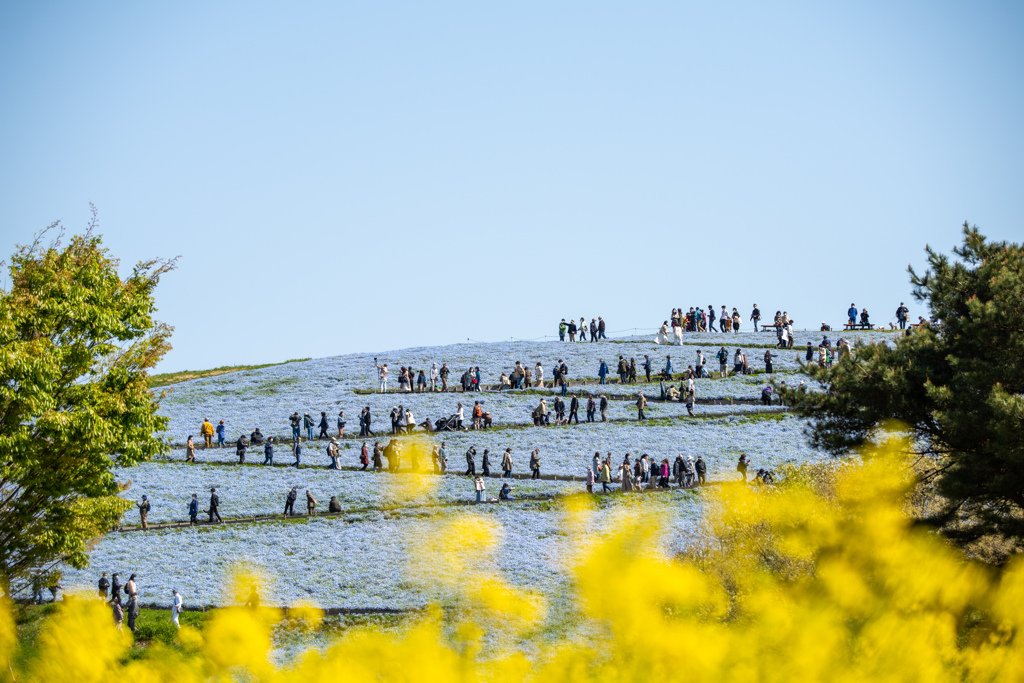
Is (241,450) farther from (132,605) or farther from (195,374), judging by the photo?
(195,374)

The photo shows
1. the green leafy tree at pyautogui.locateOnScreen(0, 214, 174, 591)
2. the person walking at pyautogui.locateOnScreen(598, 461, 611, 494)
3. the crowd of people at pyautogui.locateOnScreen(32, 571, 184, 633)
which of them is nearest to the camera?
the green leafy tree at pyautogui.locateOnScreen(0, 214, 174, 591)

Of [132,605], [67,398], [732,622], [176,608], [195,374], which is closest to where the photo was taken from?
[732,622]

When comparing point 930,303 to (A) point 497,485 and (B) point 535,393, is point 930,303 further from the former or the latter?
(B) point 535,393

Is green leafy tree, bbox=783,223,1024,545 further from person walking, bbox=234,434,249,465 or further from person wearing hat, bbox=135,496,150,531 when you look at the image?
person walking, bbox=234,434,249,465

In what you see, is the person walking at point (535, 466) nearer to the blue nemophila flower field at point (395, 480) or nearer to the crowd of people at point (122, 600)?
the blue nemophila flower field at point (395, 480)

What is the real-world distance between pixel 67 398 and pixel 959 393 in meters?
21.5

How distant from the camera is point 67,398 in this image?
23406 mm

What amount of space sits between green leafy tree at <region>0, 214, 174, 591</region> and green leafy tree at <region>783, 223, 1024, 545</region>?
17478mm

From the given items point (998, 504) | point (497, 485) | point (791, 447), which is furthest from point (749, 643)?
point (791, 447)

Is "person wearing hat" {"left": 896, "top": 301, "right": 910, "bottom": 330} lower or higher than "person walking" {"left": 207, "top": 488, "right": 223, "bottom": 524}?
higher

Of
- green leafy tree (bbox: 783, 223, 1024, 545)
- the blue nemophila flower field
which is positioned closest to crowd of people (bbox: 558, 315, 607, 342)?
the blue nemophila flower field

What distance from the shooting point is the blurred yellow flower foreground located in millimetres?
13836

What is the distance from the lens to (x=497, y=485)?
3975cm

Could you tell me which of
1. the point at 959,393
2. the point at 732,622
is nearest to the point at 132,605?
the point at 732,622
